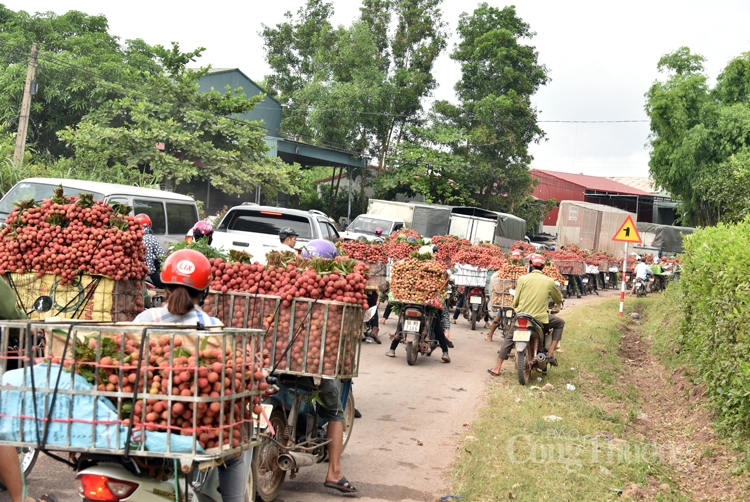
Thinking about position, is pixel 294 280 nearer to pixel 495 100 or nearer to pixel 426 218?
pixel 426 218

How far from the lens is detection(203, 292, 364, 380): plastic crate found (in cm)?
593

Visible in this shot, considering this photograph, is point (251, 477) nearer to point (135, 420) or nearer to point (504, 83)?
point (135, 420)

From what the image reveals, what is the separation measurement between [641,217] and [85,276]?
73.4 m

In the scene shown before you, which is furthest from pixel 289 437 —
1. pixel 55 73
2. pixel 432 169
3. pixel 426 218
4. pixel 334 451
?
pixel 432 169

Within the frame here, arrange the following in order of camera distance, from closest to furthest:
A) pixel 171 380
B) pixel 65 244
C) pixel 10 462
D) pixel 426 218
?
pixel 171 380 → pixel 10 462 → pixel 65 244 → pixel 426 218

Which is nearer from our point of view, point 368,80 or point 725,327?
point 725,327

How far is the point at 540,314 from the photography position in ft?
37.7

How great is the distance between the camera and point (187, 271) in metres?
4.30

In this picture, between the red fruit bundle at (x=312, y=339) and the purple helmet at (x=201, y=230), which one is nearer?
the red fruit bundle at (x=312, y=339)

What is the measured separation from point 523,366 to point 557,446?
354 centimetres

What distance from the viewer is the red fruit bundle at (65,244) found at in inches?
284

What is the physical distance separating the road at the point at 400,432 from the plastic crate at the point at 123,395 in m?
2.43

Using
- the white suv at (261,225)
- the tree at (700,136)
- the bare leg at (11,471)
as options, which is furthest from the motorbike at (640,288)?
the bare leg at (11,471)

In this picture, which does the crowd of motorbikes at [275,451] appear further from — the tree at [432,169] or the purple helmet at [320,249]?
the tree at [432,169]
